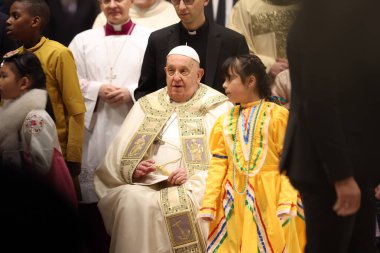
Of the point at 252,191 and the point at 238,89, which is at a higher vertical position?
the point at 238,89

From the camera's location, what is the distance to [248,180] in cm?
357

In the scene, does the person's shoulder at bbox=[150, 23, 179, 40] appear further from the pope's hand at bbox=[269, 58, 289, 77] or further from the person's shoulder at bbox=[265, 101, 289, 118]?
the person's shoulder at bbox=[265, 101, 289, 118]

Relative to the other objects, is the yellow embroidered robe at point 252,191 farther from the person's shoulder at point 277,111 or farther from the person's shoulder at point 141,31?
the person's shoulder at point 141,31

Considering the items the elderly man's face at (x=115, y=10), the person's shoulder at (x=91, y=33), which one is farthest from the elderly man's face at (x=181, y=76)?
the person's shoulder at (x=91, y=33)

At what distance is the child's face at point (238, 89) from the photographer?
3600mm

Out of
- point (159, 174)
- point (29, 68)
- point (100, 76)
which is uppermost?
point (29, 68)

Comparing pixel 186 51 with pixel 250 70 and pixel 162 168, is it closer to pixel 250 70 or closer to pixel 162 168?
pixel 162 168

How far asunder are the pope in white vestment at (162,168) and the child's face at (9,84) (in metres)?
0.87

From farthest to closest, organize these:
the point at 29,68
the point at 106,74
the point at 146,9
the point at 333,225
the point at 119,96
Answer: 1. the point at 146,9
2. the point at 106,74
3. the point at 119,96
4. the point at 29,68
5. the point at 333,225

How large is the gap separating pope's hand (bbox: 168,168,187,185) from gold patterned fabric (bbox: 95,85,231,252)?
0.09ft

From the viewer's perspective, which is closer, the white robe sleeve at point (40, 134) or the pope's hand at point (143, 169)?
the white robe sleeve at point (40, 134)

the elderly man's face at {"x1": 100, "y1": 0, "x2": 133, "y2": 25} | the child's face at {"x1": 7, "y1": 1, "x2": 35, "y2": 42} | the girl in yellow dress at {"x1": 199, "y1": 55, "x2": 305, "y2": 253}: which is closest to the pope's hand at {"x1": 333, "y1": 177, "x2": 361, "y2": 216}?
the girl in yellow dress at {"x1": 199, "y1": 55, "x2": 305, "y2": 253}

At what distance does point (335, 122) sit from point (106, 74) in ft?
8.88

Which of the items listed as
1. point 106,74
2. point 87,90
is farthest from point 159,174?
point 106,74
